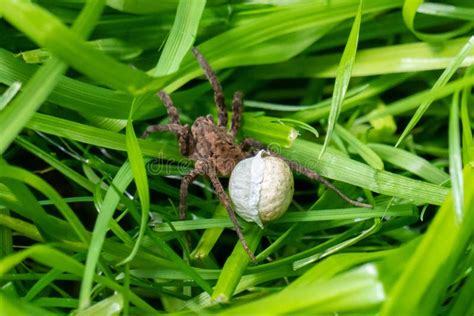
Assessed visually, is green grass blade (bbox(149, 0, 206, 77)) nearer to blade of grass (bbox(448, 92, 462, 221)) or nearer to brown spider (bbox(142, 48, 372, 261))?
brown spider (bbox(142, 48, 372, 261))

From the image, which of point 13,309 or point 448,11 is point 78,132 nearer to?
point 13,309

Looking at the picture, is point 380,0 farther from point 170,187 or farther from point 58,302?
point 58,302

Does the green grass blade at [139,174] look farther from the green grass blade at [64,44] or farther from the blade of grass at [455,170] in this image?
the blade of grass at [455,170]

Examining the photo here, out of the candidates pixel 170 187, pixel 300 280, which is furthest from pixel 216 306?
pixel 170 187

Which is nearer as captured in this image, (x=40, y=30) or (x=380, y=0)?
(x=40, y=30)

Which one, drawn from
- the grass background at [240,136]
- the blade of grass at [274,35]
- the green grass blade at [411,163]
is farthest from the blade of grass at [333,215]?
the blade of grass at [274,35]

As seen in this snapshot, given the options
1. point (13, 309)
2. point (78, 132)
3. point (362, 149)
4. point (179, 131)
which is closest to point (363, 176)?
point (362, 149)

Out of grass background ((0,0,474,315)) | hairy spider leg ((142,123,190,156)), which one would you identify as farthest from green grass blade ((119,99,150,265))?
hairy spider leg ((142,123,190,156))
